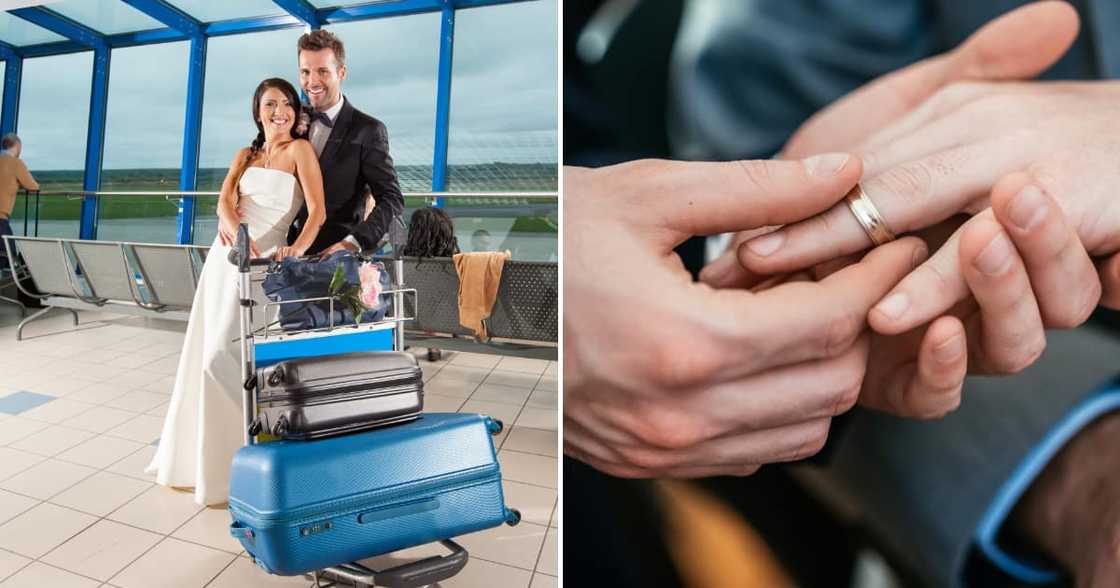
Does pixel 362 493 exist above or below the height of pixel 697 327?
below

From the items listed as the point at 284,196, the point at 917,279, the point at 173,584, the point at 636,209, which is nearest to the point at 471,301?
the point at 284,196

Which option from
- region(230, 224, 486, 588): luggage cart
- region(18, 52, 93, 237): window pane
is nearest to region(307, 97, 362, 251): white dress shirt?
region(230, 224, 486, 588): luggage cart

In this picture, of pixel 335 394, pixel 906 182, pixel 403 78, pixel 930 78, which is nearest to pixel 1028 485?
pixel 906 182

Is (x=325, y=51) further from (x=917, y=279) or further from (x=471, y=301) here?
(x=917, y=279)

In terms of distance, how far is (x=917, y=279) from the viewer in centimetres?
69

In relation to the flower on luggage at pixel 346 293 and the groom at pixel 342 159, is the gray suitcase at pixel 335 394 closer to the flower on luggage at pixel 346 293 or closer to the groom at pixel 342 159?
the flower on luggage at pixel 346 293

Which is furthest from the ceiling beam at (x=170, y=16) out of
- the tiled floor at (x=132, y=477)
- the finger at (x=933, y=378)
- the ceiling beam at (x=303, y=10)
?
the finger at (x=933, y=378)

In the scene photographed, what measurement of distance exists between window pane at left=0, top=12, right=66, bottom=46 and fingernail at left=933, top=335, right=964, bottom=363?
6503 millimetres

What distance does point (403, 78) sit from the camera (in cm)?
477

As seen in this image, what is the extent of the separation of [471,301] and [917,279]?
83.8 inches

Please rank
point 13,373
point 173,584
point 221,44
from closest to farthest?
point 173,584
point 13,373
point 221,44

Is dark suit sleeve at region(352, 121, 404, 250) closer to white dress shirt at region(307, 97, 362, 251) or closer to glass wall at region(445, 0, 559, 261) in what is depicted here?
white dress shirt at region(307, 97, 362, 251)

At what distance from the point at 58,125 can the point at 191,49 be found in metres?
1.46

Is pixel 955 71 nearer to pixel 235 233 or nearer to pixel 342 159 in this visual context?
pixel 342 159
